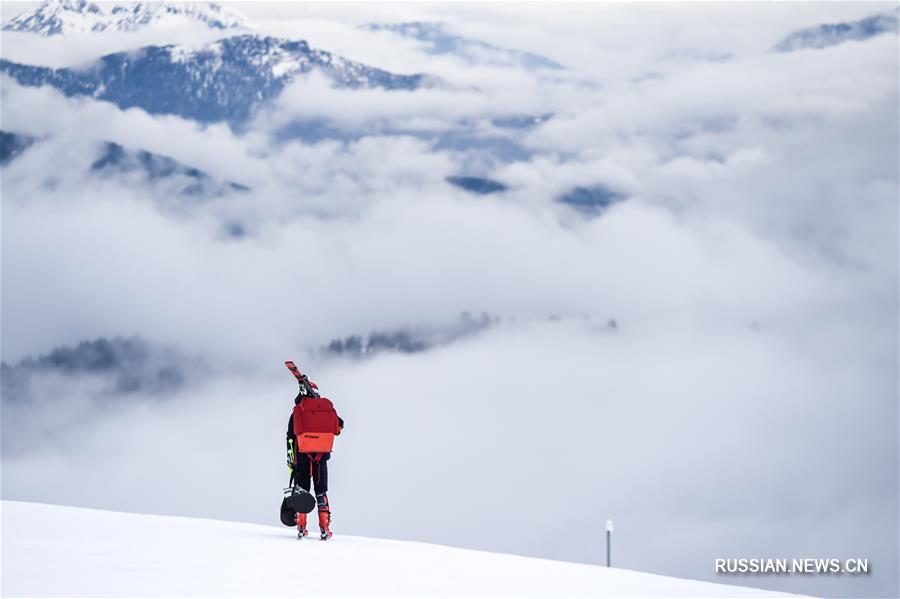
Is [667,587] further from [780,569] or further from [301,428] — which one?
[780,569]

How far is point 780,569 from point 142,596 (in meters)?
20.2

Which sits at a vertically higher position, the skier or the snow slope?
the skier

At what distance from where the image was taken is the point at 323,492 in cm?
2114

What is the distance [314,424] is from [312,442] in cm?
40

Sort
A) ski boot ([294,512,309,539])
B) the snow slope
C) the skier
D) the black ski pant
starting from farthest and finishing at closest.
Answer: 1. the black ski pant
2. the skier
3. ski boot ([294,512,309,539])
4. the snow slope

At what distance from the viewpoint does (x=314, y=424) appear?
68.2 ft

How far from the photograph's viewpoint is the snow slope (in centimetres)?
1470

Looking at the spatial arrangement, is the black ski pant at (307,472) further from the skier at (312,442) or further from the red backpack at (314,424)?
the red backpack at (314,424)

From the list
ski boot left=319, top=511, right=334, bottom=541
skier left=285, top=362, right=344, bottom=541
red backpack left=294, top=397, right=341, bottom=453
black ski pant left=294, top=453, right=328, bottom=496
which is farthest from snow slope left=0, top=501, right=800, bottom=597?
red backpack left=294, top=397, right=341, bottom=453

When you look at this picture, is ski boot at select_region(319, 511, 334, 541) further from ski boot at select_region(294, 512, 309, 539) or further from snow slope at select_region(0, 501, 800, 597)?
ski boot at select_region(294, 512, 309, 539)

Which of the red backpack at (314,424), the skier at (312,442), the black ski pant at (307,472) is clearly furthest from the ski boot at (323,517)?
the red backpack at (314,424)

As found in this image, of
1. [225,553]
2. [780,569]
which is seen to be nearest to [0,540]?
[225,553]

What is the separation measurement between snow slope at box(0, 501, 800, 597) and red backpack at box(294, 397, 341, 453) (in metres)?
1.84

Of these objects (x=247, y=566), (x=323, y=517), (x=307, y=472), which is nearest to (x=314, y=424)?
(x=307, y=472)
